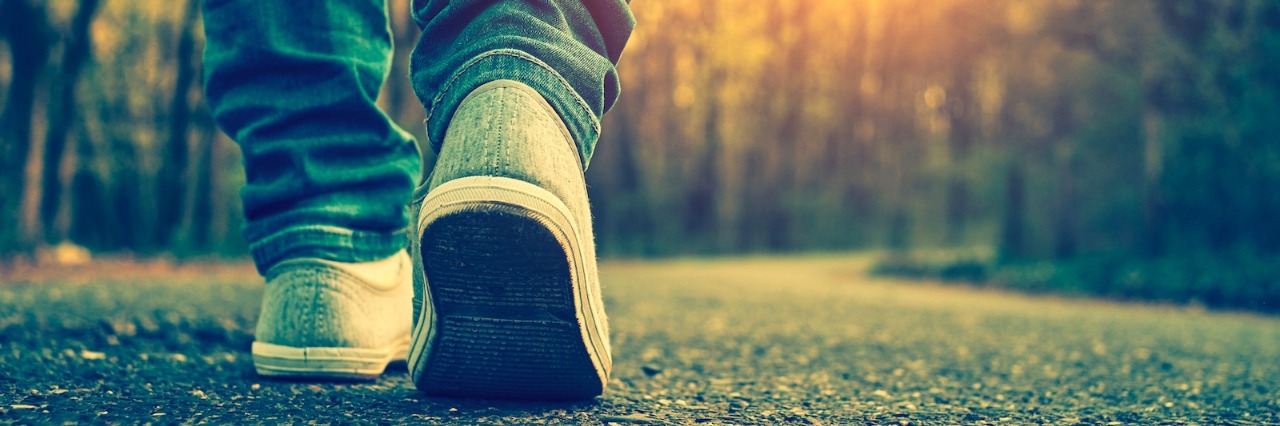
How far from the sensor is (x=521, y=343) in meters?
1.13

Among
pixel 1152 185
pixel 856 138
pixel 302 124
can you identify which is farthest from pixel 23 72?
pixel 856 138

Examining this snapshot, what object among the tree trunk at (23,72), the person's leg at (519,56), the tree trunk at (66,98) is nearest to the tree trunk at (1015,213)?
the tree trunk at (23,72)

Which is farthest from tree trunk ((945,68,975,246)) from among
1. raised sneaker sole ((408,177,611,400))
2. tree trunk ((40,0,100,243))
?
raised sneaker sole ((408,177,611,400))

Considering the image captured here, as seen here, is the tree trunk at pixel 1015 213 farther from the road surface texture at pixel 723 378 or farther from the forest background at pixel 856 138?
the road surface texture at pixel 723 378

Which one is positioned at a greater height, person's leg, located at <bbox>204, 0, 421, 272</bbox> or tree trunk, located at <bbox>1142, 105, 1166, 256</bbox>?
tree trunk, located at <bbox>1142, 105, 1166, 256</bbox>

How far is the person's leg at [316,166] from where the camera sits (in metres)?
1.43

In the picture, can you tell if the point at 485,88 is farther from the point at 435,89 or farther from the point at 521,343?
the point at 521,343

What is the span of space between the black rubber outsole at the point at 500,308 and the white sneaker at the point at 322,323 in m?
0.25

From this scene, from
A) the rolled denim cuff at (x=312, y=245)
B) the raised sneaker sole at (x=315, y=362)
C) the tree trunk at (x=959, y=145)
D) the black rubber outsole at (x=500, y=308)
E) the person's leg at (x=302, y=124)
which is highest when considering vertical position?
the tree trunk at (x=959, y=145)

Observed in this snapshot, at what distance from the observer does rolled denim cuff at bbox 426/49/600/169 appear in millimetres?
1212

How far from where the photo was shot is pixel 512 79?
1208mm

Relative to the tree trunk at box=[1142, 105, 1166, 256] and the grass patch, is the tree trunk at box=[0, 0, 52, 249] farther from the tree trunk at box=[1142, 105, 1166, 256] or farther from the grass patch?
the tree trunk at box=[1142, 105, 1166, 256]

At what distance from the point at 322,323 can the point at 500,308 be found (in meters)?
0.43

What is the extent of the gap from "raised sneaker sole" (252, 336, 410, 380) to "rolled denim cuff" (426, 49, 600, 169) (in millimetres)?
364
